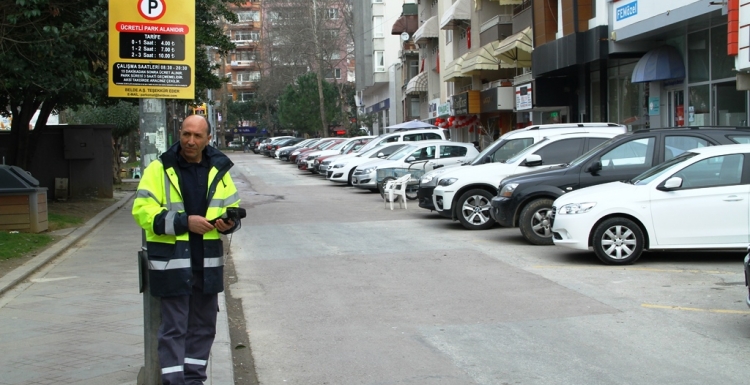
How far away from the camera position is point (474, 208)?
607 inches

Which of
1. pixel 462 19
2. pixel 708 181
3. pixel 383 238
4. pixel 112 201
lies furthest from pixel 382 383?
pixel 462 19

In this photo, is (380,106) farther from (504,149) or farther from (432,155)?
(504,149)

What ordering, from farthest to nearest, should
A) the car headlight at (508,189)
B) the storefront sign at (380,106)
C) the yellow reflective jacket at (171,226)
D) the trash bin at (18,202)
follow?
the storefront sign at (380,106), the trash bin at (18,202), the car headlight at (508,189), the yellow reflective jacket at (171,226)

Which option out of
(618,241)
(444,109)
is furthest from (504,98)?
(618,241)

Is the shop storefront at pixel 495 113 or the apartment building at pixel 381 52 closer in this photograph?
the shop storefront at pixel 495 113

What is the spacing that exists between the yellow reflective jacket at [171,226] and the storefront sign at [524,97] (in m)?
25.4

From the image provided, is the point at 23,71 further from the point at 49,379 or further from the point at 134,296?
the point at 49,379

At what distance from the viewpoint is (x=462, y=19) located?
38781 millimetres

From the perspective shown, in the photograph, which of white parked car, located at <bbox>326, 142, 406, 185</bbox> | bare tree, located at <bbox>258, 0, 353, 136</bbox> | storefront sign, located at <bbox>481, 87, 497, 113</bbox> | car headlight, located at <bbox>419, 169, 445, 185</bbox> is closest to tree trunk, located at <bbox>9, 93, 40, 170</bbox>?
car headlight, located at <bbox>419, 169, 445, 185</bbox>

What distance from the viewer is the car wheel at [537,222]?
13.1 metres

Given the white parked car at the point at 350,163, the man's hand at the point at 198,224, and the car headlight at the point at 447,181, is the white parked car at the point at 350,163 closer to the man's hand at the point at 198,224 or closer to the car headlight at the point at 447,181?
the car headlight at the point at 447,181

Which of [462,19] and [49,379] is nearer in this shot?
[49,379]

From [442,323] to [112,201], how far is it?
1669 centimetres

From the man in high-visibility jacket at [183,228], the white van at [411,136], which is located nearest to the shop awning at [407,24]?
the white van at [411,136]
